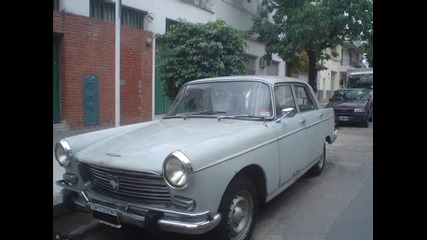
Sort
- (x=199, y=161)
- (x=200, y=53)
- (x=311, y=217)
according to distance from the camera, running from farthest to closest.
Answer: (x=200, y=53), (x=311, y=217), (x=199, y=161)

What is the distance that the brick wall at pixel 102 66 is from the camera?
9461mm

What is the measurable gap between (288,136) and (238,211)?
132 cm

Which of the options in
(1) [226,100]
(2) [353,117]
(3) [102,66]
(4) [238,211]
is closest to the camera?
(4) [238,211]

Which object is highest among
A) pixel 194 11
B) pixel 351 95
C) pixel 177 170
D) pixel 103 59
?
pixel 194 11

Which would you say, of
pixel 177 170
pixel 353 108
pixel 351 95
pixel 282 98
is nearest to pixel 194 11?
pixel 353 108

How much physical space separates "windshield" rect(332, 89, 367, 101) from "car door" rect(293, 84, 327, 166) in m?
9.03

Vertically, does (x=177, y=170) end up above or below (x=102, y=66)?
below

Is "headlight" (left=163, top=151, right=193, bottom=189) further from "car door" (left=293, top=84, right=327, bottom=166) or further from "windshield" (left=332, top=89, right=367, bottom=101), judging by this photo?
"windshield" (left=332, top=89, right=367, bottom=101)

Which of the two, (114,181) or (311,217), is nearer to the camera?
(114,181)

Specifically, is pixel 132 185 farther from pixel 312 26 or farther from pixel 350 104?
pixel 350 104

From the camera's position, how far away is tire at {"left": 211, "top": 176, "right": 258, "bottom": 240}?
328 centimetres

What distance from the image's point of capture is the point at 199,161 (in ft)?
10.1

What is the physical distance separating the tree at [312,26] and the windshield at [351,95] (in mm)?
1998

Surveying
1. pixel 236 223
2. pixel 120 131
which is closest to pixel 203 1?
pixel 120 131
